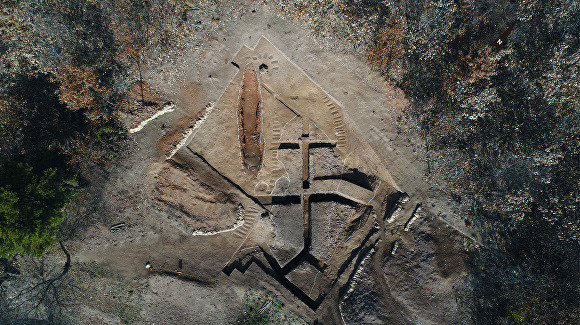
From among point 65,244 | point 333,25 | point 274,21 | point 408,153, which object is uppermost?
point 333,25

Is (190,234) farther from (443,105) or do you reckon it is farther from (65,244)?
(443,105)

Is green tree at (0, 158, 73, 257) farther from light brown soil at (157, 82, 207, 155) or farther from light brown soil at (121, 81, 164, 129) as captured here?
light brown soil at (157, 82, 207, 155)

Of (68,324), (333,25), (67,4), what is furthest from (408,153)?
(68,324)

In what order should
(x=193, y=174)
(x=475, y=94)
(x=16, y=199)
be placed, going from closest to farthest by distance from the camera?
(x=16, y=199)
(x=475, y=94)
(x=193, y=174)

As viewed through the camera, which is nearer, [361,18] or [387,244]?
[361,18]

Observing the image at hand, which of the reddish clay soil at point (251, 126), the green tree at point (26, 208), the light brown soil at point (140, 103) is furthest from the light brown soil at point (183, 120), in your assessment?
the green tree at point (26, 208)

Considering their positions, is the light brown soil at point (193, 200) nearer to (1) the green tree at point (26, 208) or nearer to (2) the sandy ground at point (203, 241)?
(2) the sandy ground at point (203, 241)

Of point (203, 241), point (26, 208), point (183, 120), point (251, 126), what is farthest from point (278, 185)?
point (26, 208)
